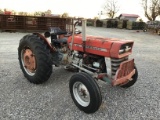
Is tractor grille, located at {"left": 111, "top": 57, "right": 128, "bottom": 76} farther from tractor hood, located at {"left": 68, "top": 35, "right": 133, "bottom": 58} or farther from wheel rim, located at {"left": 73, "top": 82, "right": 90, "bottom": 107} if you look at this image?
wheel rim, located at {"left": 73, "top": 82, "right": 90, "bottom": 107}

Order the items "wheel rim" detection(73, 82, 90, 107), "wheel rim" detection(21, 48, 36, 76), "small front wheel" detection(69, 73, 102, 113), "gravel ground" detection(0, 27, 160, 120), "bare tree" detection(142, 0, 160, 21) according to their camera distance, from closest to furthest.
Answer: "small front wheel" detection(69, 73, 102, 113)
"gravel ground" detection(0, 27, 160, 120)
"wheel rim" detection(73, 82, 90, 107)
"wheel rim" detection(21, 48, 36, 76)
"bare tree" detection(142, 0, 160, 21)

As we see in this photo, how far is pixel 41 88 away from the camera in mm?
3883

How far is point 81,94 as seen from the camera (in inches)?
127

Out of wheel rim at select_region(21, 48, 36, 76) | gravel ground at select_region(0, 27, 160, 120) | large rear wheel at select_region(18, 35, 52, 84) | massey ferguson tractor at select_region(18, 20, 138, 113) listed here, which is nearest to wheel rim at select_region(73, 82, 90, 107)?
massey ferguson tractor at select_region(18, 20, 138, 113)

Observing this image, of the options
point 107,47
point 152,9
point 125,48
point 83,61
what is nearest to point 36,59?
point 83,61

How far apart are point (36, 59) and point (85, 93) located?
47.0 inches

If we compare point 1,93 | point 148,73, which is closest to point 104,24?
point 148,73

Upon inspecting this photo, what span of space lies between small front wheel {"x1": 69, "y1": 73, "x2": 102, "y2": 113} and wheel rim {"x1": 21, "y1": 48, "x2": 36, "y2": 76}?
116cm

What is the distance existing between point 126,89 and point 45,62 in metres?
1.69

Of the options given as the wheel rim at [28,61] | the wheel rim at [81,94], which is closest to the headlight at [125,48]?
the wheel rim at [81,94]

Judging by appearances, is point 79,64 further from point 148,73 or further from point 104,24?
point 104,24

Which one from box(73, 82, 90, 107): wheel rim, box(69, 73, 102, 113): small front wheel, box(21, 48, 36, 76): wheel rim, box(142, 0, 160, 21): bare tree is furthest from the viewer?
box(142, 0, 160, 21): bare tree

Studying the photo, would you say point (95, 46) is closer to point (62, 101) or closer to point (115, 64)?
point (115, 64)

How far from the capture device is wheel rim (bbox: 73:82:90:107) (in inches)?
123
